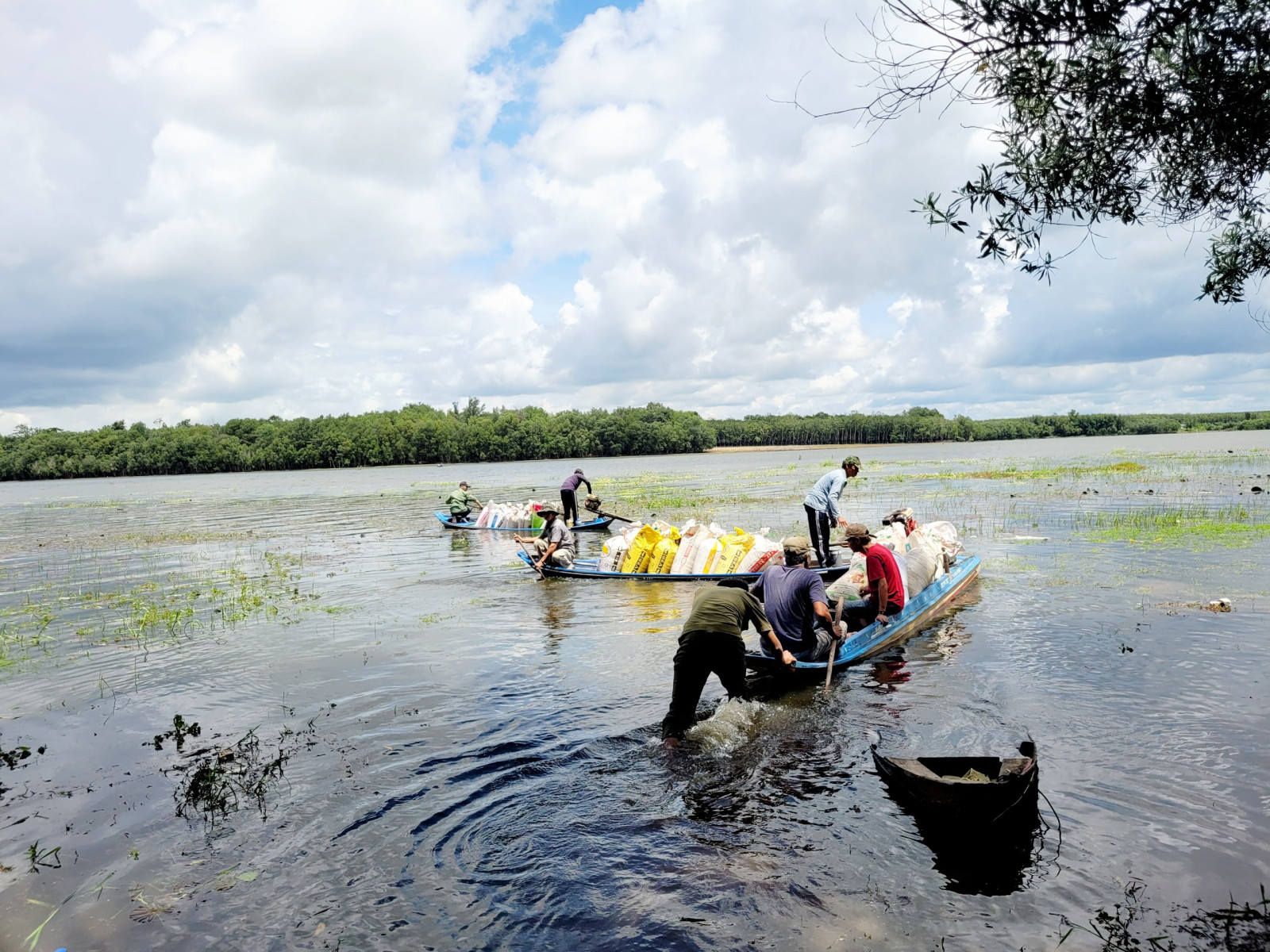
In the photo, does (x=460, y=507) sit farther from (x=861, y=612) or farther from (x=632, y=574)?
(x=861, y=612)

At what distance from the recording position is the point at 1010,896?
5.21 m

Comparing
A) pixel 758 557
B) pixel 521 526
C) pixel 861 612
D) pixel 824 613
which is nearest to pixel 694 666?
pixel 824 613

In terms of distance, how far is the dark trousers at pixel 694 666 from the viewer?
775cm

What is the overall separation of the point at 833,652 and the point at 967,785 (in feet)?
12.2

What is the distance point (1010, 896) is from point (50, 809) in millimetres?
7636

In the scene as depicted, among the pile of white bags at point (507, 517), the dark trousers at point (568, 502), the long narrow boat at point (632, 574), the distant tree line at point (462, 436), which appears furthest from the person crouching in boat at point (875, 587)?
the distant tree line at point (462, 436)

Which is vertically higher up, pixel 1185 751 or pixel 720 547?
pixel 720 547

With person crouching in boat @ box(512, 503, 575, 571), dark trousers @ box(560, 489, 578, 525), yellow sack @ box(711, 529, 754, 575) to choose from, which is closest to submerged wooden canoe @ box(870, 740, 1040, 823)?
yellow sack @ box(711, 529, 754, 575)

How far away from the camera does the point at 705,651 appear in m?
7.75

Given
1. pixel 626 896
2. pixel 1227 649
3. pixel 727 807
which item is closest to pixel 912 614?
pixel 1227 649

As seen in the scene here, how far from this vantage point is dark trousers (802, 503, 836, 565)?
16703mm

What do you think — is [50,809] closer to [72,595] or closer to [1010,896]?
[1010,896]

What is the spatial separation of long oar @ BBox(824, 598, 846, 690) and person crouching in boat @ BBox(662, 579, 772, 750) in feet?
5.80

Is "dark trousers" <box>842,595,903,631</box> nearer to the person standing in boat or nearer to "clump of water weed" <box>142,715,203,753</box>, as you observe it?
"clump of water weed" <box>142,715,203,753</box>
